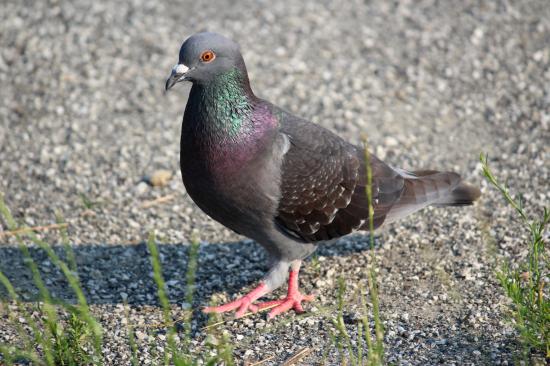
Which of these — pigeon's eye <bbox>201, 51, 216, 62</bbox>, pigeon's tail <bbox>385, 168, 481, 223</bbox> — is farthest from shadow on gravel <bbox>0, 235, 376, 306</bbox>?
pigeon's eye <bbox>201, 51, 216, 62</bbox>

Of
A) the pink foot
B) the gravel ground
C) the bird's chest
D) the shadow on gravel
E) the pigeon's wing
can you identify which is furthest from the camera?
the shadow on gravel

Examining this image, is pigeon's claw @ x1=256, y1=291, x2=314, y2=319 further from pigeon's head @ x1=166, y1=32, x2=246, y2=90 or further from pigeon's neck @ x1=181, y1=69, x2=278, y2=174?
pigeon's head @ x1=166, y1=32, x2=246, y2=90

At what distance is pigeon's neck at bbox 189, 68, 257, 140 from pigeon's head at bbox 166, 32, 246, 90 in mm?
47

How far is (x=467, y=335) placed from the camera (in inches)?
192

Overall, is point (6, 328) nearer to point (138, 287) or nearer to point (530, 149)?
point (138, 287)

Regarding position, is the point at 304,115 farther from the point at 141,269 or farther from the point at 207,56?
the point at 207,56

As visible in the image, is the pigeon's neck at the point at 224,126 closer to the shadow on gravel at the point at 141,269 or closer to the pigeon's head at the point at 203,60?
the pigeon's head at the point at 203,60

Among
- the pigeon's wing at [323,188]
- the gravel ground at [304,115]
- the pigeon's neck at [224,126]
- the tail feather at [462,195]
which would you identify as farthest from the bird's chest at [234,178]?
the tail feather at [462,195]

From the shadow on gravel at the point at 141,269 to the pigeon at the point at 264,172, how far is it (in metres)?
0.43

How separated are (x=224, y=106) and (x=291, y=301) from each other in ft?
4.88

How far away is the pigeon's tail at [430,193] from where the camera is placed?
221 inches

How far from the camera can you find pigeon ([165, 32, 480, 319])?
4.85m

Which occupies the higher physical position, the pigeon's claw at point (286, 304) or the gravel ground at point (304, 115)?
the gravel ground at point (304, 115)

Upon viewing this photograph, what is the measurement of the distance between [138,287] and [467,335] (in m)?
2.36
